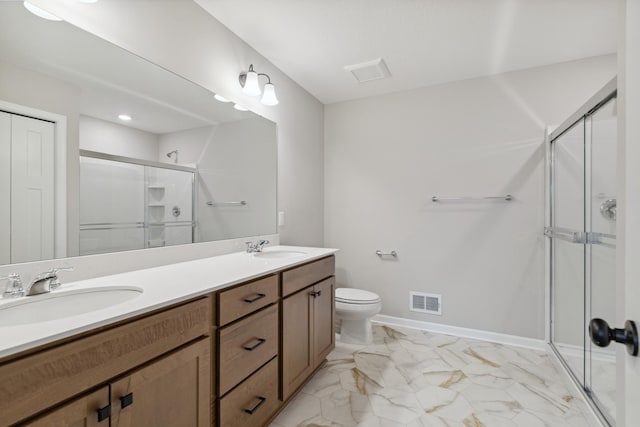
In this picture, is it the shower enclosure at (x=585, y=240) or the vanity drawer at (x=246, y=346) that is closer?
the vanity drawer at (x=246, y=346)

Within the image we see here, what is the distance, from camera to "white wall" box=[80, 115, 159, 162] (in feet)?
4.07

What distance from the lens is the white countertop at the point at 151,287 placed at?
0.66 meters

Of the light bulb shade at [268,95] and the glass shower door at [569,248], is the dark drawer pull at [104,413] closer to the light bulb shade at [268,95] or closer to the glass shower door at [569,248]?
the light bulb shade at [268,95]

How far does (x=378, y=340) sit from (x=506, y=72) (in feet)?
8.22

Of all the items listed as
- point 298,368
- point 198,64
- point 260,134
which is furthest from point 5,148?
point 298,368

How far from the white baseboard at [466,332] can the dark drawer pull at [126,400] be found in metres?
2.42

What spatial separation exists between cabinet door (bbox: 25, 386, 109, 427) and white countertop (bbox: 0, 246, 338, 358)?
0.17 metres

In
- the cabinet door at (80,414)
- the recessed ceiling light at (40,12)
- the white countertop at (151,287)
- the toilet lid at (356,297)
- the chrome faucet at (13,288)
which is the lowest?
the toilet lid at (356,297)

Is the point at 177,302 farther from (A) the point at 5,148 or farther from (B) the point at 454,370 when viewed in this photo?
(B) the point at 454,370

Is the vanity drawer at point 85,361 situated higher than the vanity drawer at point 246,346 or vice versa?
the vanity drawer at point 85,361

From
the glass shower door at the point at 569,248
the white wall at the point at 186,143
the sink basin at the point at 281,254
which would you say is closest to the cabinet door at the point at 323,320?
the sink basin at the point at 281,254

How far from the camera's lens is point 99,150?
50.6 inches

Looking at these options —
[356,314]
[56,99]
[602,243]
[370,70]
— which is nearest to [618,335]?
[602,243]

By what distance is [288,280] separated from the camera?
1.56 meters
